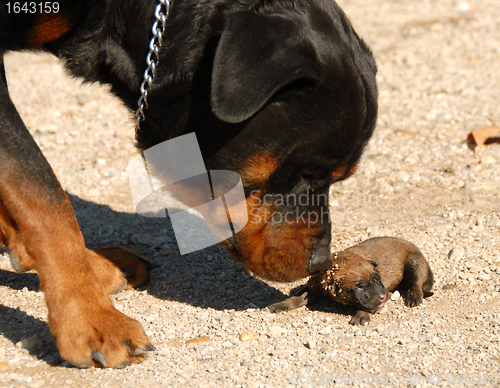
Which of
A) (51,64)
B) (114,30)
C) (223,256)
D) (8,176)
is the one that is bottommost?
(223,256)

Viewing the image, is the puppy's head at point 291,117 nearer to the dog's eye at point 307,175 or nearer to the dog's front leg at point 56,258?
the dog's eye at point 307,175

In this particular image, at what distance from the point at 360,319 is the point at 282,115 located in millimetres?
1261

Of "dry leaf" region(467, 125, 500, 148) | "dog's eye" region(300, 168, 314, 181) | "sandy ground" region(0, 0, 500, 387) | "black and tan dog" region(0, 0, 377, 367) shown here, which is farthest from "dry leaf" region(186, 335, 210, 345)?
"dry leaf" region(467, 125, 500, 148)

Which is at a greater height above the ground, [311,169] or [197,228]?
[311,169]

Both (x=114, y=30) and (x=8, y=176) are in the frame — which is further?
(x=114, y=30)

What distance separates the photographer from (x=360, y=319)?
124 inches

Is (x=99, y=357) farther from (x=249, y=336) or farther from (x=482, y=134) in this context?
(x=482, y=134)

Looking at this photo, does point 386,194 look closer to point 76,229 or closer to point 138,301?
point 138,301

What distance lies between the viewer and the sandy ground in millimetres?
2670

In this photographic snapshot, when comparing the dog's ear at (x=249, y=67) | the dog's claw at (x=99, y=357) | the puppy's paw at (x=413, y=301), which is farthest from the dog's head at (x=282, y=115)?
the dog's claw at (x=99, y=357)

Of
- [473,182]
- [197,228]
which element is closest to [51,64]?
[197,228]

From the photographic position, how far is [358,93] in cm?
275

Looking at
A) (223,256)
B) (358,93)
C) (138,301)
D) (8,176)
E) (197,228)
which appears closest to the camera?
(8,176)

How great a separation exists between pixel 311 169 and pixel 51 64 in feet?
19.6
